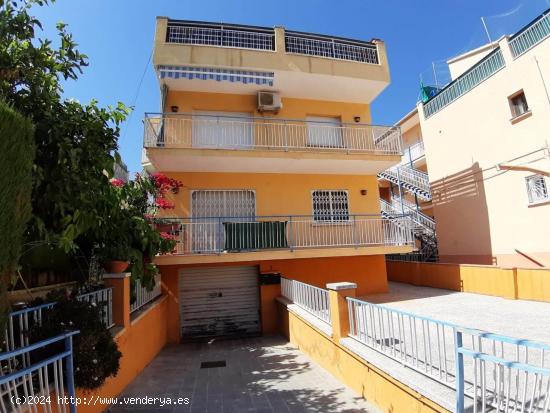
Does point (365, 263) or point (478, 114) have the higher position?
point (478, 114)

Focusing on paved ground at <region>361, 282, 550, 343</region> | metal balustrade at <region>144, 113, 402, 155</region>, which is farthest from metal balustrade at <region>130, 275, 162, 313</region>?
paved ground at <region>361, 282, 550, 343</region>

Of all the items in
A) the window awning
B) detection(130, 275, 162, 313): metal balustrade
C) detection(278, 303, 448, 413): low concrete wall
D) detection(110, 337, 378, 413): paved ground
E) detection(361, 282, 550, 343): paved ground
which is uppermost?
the window awning

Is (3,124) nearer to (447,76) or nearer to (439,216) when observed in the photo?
(439,216)

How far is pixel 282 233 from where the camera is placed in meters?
11.3

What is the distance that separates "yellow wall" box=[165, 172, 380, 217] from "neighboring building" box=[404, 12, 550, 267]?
4797 mm

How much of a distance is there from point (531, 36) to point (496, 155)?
432 centimetres

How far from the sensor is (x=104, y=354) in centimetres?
477

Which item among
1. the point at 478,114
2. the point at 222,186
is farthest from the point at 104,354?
the point at 478,114

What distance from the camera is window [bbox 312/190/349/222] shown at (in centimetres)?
1305

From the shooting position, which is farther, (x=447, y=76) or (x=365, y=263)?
(x=447, y=76)

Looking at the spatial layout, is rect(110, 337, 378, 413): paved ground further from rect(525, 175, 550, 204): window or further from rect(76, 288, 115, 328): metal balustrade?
rect(525, 175, 550, 204): window

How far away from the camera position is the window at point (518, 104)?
40.5 ft

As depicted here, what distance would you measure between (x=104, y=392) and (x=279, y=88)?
11.7 metres

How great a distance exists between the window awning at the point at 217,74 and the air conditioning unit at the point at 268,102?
0.45m
